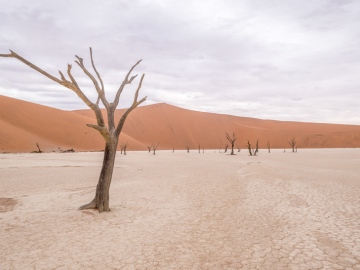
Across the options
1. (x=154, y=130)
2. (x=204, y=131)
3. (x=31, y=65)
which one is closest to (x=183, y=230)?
(x=31, y=65)

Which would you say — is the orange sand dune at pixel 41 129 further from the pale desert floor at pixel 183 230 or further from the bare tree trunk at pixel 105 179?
the bare tree trunk at pixel 105 179

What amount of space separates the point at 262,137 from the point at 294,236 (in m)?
93.5

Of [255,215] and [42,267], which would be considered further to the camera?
[255,215]

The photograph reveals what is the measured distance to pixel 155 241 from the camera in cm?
531

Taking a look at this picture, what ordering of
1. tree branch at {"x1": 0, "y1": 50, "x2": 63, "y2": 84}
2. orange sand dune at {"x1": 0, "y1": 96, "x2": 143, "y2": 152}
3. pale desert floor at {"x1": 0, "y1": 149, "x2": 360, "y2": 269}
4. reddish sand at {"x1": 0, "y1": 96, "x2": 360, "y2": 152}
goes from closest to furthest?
1. pale desert floor at {"x1": 0, "y1": 149, "x2": 360, "y2": 269}
2. tree branch at {"x1": 0, "y1": 50, "x2": 63, "y2": 84}
3. orange sand dune at {"x1": 0, "y1": 96, "x2": 143, "y2": 152}
4. reddish sand at {"x1": 0, "y1": 96, "x2": 360, "y2": 152}

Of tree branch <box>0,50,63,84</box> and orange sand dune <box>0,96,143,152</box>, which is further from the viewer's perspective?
orange sand dune <box>0,96,143,152</box>

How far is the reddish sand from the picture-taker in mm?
50669

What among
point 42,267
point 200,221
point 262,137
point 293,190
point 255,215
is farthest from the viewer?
point 262,137

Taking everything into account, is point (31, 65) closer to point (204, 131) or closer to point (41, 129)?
point (41, 129)

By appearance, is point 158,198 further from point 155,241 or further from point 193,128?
point 193,128

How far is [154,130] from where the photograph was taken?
88.8 m

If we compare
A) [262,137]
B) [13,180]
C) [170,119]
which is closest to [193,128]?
[170,119]

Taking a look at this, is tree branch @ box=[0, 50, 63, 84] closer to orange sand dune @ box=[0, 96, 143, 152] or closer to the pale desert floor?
the pale desert floor

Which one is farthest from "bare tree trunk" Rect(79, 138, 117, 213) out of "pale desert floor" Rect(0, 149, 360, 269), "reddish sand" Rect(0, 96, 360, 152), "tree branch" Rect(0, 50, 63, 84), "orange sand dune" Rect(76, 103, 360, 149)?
"orange sand dune" Rect(76, 103, 360, 149)
